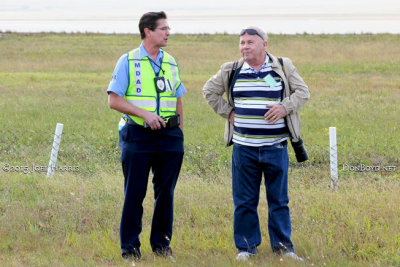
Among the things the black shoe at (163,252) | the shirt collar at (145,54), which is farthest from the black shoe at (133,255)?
the shirt collar at (145,54)

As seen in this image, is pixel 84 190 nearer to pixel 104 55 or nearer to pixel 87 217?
pixel 87 217

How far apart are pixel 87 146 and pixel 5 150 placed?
1.47 meters

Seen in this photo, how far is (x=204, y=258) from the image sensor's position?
4.96 meters

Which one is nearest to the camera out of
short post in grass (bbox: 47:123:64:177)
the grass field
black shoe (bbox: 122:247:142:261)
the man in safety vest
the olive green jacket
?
the man in safety vest

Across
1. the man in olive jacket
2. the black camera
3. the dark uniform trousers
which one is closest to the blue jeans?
the man in olive jacket

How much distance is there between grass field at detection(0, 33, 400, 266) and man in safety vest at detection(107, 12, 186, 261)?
0.49 metres

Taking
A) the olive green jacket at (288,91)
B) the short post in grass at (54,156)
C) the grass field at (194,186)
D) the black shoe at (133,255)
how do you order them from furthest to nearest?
1. the short post in grass at (54,156)
2. the grass field at (194,186)
3. the black shoe at (133,255)
4. the olive green jacket at (288,91)

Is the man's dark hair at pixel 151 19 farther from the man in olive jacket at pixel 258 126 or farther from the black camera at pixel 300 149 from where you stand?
the black camera at pixel 300 149

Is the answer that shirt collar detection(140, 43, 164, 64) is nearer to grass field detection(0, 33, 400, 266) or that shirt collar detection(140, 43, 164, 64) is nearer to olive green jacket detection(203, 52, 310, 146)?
olive green jacket detection(203, 52, 310, 146)

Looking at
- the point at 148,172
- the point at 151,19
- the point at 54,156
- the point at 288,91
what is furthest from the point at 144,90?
the point at 54,156

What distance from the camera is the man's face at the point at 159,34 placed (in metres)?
4.77

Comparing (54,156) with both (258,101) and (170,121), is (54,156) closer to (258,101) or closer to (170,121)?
(170,121)

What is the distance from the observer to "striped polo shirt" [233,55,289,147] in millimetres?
4840

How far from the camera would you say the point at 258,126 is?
4.86 metres
